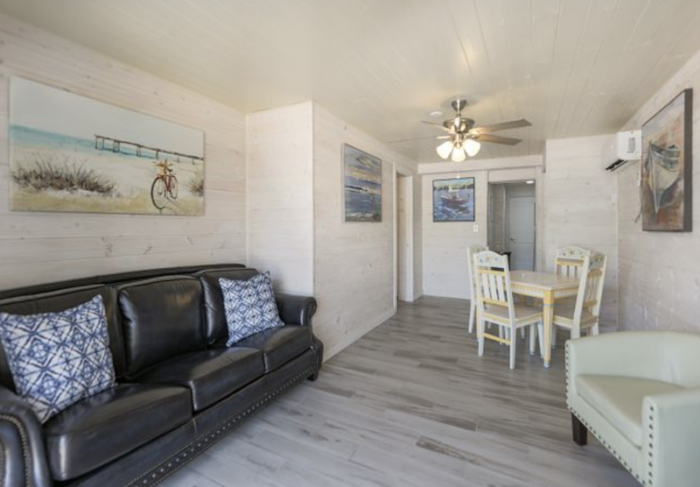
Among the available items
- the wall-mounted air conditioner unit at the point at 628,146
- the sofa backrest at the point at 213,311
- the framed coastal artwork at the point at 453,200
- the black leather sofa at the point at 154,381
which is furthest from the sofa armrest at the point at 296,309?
the framed coastal artwork at the point at 453,200

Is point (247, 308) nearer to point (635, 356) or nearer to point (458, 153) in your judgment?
point (458, 153)

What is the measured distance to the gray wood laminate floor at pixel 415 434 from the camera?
1730 mm

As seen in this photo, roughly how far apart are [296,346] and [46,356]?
4.54 feet

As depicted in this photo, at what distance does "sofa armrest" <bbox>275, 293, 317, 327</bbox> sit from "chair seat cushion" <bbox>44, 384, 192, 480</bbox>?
3.55 feet

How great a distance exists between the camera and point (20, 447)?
3.76 ft

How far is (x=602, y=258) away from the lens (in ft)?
10.2

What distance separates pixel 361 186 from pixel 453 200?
8.40 feet

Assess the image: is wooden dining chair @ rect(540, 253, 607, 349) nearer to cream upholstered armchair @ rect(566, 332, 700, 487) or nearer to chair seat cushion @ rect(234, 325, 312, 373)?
cream upholstered armchair @ rect(566, 332, 700, 487)

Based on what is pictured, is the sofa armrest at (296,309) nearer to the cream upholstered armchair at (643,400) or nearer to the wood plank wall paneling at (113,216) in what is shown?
the wood plank wall paneling at (113,216)

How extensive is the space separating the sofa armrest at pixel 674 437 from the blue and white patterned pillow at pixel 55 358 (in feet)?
7.82

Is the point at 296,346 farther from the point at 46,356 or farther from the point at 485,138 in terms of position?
the point at 485,138

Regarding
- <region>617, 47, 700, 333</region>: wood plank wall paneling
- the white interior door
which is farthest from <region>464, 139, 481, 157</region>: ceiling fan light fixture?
the white interior door

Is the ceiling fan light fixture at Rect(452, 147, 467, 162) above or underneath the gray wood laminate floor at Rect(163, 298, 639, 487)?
above

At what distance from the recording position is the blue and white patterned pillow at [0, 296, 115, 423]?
1414mm
